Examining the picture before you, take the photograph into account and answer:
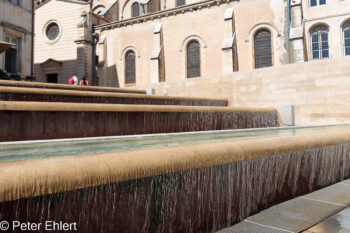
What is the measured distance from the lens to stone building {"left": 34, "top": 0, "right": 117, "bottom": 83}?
2548 cm

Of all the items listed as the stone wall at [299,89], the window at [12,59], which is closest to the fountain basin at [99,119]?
the stone wall at [299,89]

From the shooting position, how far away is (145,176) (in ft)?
5.79

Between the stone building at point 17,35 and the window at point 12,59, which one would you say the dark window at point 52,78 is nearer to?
the stone building at point 17,35

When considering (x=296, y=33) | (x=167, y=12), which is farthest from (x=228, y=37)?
(x=167, y=12)

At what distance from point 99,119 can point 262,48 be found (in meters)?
17.5

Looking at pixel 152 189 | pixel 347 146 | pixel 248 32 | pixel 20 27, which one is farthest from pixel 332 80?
pixel 20 27

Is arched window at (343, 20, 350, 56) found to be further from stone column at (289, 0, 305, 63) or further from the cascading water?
the cascading water

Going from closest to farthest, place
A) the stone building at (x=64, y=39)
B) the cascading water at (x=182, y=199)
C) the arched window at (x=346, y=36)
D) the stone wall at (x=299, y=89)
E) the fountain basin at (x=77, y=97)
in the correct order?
the cascading water at (x=182, y=199) < the fountain basin at (x=77, y=97) < the stone wall at (x=299, y=89) < the arched window at (x=346, y=36) < the stone building at (x=64, y=39)

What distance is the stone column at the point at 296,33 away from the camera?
57.1 feet

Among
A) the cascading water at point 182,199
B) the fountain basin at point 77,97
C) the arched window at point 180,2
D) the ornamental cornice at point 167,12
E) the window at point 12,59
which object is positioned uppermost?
the arched window at point 180,2

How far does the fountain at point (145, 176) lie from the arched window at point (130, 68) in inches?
828

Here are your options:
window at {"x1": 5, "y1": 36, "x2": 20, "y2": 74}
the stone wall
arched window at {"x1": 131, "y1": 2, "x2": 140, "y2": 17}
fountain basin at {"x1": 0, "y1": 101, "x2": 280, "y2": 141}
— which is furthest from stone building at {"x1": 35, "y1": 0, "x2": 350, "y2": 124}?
window at {"x1": 5, "y1": 36, "x2": 20, "y2": 74}

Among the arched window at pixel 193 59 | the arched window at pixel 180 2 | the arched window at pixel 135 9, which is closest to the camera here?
the arched window at pixel 193 59

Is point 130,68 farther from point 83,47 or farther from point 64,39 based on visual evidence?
point 64,39
